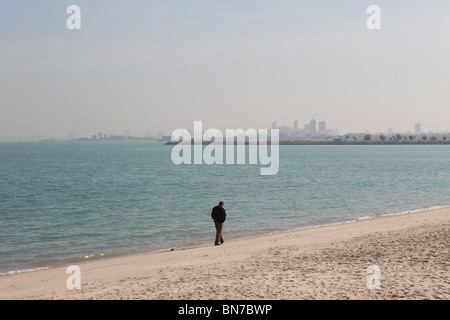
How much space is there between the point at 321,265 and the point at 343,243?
176 inches

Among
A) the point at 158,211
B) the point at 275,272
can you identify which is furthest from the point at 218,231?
the point at 158,211

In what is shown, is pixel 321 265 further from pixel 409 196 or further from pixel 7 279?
pixel 409 196

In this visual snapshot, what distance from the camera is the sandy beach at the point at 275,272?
10617mm

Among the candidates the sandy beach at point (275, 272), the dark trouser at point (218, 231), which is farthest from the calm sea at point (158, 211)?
Answer: the sandy beach at point (275, 272)

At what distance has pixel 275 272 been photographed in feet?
42.3

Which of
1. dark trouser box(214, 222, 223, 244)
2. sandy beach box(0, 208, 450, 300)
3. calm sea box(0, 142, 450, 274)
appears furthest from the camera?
calm sea box(0, 142, 450, 274)

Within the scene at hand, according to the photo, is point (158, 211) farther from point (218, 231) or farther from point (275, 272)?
point (275, 272)

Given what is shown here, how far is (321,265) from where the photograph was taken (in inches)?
536

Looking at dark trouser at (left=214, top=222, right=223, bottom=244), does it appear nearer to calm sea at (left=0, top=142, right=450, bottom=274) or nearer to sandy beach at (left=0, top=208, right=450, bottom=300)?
sandy beach at (left=0, top=208, right=450, bottom=300)

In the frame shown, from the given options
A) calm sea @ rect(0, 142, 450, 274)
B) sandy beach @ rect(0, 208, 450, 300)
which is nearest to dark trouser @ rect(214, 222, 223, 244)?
sandy beach @ rect(0, 208, 450, 300)

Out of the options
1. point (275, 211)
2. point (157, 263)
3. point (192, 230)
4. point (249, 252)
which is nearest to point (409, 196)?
point (275, 211)

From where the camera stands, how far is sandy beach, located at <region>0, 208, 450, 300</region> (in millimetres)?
10617

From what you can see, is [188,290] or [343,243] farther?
[343,243]
